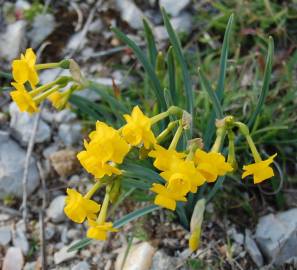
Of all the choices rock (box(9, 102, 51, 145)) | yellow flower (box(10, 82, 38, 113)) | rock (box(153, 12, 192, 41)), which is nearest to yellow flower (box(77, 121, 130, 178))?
yellow flower (box(10, 82, 38, 113))

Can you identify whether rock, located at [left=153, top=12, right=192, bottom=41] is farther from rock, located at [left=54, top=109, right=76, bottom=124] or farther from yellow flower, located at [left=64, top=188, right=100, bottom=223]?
yellow flower, located at [left=64, top=188, right=100, bottom=223]

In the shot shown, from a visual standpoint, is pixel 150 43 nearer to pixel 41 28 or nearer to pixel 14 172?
pixel 14 172

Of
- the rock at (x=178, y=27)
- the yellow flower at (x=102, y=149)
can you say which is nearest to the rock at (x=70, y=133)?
the rock at (x=178, y=27)

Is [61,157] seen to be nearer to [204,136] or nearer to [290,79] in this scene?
[204,136]

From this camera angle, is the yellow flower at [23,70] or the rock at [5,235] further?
the rock at [5,235]

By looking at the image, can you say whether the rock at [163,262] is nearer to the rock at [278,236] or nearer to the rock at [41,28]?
the rock at [278,236]
